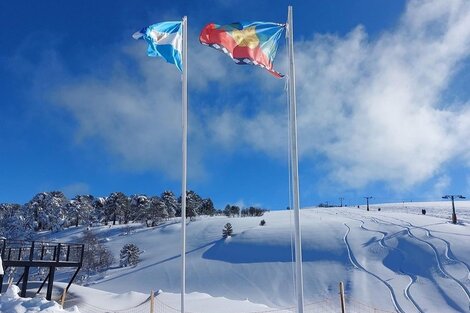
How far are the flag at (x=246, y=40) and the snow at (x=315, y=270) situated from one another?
15.2m

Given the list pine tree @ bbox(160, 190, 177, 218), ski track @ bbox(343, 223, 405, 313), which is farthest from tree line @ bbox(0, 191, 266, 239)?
ski track @ bbox(343, 223, 405, 313)

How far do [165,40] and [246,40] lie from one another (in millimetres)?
3265

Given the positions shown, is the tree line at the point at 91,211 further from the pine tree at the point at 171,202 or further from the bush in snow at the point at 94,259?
the bush in snow at the point at 94,259

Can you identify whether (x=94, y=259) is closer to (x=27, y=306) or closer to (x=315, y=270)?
(x=315, y=270)

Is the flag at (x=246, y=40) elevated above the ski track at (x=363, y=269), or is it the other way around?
the flag at (x=246, y=40)

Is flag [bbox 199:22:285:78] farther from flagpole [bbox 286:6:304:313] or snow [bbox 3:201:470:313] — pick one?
snow [bbox 3:201:470:313]

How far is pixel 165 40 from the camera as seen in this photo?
16.2 metres

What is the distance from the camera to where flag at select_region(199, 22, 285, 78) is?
568 inches

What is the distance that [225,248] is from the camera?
204 ft

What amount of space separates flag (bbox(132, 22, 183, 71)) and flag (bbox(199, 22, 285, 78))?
2010mm

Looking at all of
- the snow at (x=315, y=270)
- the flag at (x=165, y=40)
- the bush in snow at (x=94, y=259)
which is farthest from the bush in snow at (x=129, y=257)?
the flag at (x=165, y=40)

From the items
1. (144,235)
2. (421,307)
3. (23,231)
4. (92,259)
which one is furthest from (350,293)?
(23,231)

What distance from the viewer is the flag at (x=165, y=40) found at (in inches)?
618

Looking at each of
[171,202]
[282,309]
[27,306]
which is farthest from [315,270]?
[171,202]
